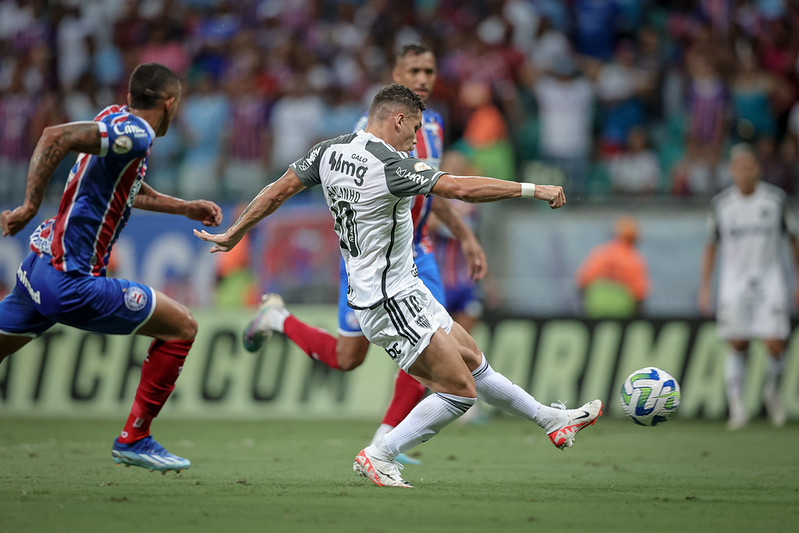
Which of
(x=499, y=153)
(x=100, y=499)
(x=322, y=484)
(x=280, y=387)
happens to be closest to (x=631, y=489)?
(x=322, y=484)

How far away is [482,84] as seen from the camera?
54.7 ft

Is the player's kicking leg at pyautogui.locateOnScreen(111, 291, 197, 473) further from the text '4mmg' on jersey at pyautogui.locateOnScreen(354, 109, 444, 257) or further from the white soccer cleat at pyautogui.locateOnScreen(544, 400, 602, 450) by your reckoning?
the white soccer cleat at pyautogui.locateOnScreen(544, 400, 602, 450)

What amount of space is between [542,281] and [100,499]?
9719 mm

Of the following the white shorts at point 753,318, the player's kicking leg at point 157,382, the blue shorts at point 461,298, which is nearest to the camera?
the player's kicking leg at point 157,382

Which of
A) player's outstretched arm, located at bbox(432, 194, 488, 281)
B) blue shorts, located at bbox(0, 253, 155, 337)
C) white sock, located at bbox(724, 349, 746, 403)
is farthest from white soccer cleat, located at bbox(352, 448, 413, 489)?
white sock, located at bbox(724, 349, 746, 403)

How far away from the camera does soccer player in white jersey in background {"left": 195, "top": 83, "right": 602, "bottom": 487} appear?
6.73 m

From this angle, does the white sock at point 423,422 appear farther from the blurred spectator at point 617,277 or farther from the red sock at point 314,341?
the blurred spectator at point 617,277

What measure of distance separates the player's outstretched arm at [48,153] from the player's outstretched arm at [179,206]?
103cm

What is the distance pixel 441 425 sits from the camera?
22.9ft

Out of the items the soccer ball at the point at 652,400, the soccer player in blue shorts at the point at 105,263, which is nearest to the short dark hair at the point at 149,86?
the soccer player in blue shorts at the point at 105,263

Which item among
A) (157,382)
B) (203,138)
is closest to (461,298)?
(157,382)

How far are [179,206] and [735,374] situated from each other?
7.82m

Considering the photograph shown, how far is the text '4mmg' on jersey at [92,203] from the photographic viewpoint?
274 inches

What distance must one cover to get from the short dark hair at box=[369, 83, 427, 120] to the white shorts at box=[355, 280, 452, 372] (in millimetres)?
1156
